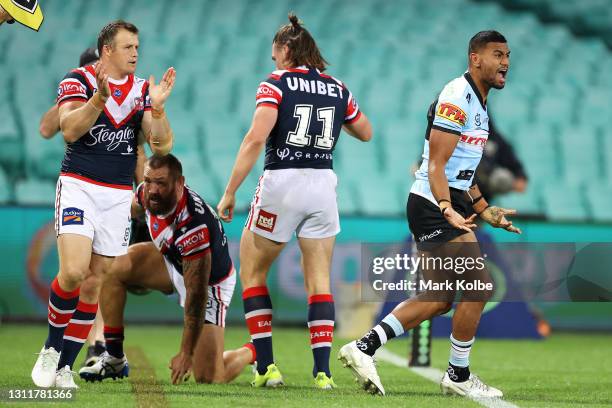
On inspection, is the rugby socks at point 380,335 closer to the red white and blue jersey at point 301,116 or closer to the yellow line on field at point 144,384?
the red white and blue jersey at point 301,116

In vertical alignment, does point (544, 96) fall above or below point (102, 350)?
above

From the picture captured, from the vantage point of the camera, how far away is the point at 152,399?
5.19m

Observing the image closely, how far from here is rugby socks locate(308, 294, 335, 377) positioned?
19.3 feet

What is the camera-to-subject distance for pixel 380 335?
5.74 metres

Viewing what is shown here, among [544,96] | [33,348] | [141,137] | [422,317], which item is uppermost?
[544,96]

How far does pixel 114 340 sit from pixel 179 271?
538 millimetres

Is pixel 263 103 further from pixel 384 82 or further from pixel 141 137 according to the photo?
pixel 384 82

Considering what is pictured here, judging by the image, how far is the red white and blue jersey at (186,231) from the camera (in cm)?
595

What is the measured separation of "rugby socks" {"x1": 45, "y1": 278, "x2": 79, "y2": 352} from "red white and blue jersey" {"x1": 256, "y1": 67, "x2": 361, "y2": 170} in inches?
50.5

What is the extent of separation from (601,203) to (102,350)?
806 cm

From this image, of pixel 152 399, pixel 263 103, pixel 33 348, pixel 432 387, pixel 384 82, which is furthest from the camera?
pixel 384 82

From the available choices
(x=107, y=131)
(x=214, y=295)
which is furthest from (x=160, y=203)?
(x=214, y=295)

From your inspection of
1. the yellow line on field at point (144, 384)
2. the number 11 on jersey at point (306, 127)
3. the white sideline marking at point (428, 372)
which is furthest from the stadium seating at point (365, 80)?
the number 11 on jersey at point (306, 127)

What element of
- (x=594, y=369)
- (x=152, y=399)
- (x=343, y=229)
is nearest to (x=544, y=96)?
(x=343, y=229)
